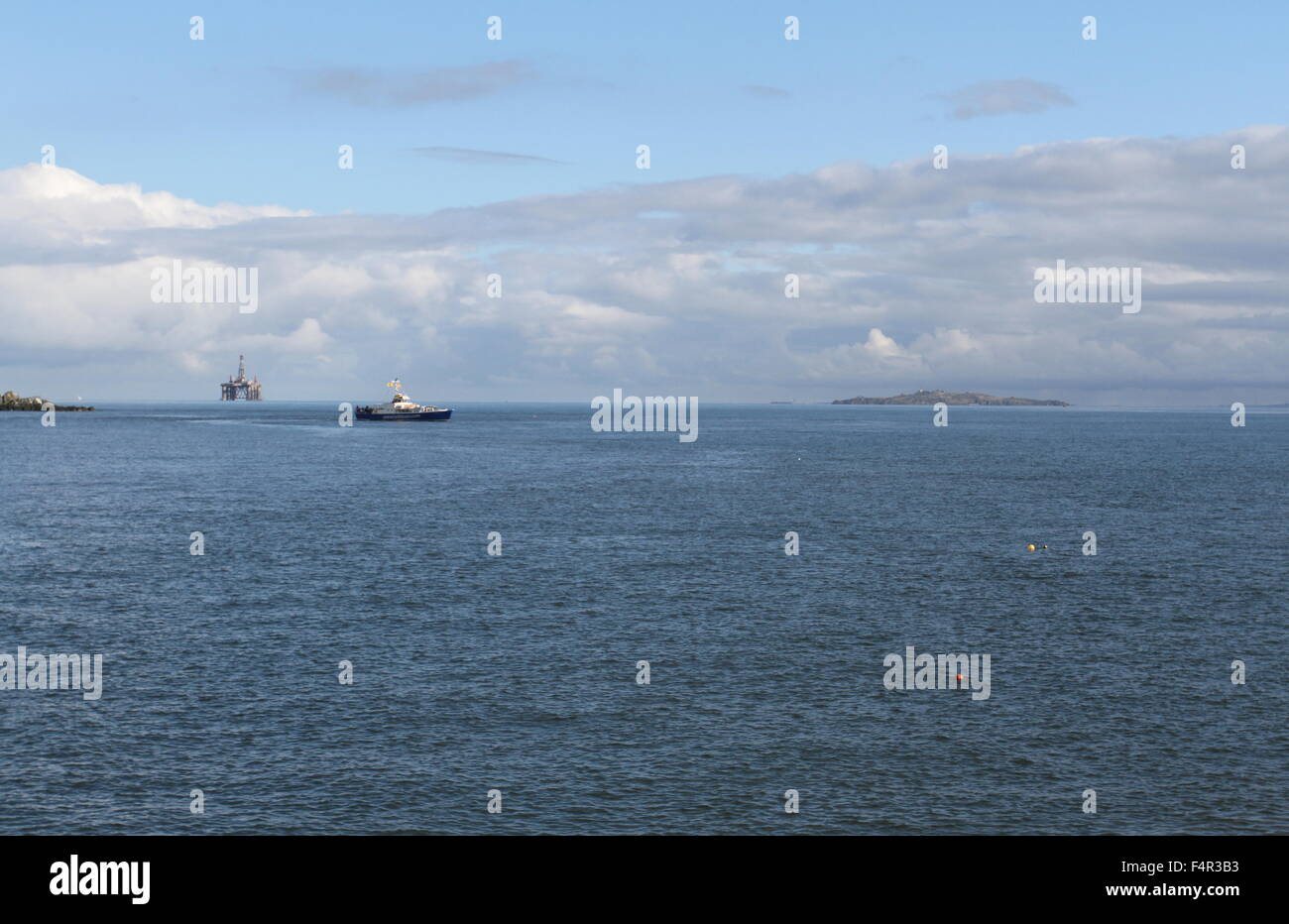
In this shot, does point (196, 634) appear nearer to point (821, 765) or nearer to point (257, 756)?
point (257, 756)

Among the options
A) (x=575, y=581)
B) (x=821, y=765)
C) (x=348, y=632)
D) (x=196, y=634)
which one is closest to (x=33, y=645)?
(x=196, y=634)

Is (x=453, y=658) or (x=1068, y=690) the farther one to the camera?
(x=453, y=658)

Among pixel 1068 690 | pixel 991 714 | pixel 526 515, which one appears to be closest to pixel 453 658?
pixel 991 714
